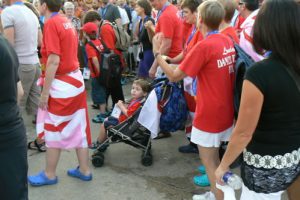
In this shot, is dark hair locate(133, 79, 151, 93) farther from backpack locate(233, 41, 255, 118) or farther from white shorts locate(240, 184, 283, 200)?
white shorts locate(240, 184, 283, 200)

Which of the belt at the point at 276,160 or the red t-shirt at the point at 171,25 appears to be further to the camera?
the red t-shirt at the point at 171,25

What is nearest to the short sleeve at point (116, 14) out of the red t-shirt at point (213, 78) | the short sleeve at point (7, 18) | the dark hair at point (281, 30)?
the short sleeve at point (7, 18)

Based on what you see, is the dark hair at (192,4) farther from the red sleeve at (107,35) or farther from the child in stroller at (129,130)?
the red sleeve at (107,35)

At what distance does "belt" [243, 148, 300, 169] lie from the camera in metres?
2.01

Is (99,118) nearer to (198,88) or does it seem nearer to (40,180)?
(40,180)

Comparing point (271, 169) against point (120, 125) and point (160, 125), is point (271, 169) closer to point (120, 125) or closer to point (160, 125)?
point (160, 125)

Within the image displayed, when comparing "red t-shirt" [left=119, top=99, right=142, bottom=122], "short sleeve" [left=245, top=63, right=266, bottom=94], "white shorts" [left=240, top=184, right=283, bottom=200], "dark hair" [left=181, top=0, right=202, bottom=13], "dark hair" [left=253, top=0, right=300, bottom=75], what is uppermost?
"dark hair" [left=253, top=0, right=300, bottom=75]

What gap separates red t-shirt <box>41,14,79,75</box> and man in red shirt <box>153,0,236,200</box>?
41.4 inches

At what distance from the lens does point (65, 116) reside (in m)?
3.65

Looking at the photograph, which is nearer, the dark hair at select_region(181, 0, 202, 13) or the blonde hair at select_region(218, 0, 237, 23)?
the blonde hair at select_region(218, 0, 237, 23)

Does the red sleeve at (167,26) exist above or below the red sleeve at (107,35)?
above

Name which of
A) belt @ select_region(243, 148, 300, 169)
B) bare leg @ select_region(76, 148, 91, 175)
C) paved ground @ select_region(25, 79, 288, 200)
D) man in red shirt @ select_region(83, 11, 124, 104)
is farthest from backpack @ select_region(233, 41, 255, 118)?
man in red shirt @ select_region(83, 11, 124, 104)

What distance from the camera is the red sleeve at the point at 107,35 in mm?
5934

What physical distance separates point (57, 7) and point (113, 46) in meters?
2.58
